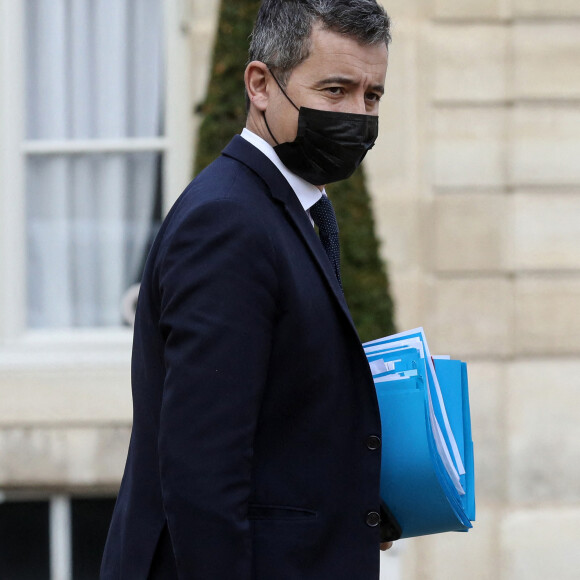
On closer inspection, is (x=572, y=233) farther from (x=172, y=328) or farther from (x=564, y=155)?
(x=172, y=328)

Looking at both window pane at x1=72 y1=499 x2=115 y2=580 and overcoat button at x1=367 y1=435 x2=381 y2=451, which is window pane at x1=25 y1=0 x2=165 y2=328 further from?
overcoat button at x1=367 y1=435 x2=381 y2=451

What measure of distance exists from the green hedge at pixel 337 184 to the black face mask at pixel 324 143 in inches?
95.1

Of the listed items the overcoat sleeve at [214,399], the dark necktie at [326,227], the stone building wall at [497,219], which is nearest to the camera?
the overcoat sleeve at [214,399]

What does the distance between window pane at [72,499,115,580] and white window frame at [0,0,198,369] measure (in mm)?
753

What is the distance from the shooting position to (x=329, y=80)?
6.26ft

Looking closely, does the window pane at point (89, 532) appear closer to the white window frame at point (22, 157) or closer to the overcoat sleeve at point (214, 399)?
the white window frame at point (22, 157)

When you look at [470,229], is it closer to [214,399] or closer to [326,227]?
[326,227]

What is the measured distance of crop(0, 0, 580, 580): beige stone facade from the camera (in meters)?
4.55

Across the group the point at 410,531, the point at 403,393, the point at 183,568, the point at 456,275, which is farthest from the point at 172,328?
the point at 456,275

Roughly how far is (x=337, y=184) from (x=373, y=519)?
2788 mm

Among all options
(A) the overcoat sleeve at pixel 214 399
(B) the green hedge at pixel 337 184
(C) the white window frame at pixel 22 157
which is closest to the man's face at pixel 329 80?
(A) the overcoat sleeve at pixel 214 399

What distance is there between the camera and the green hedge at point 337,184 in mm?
4434

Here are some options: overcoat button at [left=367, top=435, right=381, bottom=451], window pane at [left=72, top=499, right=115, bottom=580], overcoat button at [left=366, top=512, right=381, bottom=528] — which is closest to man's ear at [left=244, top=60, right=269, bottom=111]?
overcoat button at [left=367, top=435, right=381, bottom=451]

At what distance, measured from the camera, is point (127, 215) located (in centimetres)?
485
